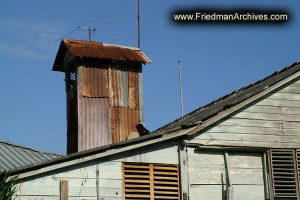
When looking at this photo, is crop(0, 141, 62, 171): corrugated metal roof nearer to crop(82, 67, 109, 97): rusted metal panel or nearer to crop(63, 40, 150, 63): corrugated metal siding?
crop(82, 67, 109, 97): rusted metal panel

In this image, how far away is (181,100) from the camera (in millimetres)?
23156

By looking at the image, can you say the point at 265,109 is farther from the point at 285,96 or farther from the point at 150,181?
the point at 150,181

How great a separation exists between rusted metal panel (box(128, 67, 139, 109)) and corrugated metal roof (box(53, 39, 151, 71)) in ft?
1.75

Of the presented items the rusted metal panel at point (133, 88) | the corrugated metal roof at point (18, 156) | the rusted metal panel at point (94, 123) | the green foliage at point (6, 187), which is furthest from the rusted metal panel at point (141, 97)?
the green foliage at point (6, 187)

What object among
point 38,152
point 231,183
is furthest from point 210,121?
point 38,152

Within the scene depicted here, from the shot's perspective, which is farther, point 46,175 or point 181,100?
point 181,100

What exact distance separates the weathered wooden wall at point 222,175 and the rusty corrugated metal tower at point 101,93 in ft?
29.3

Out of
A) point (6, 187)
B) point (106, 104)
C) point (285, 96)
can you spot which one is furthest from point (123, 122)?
point (6, 187)

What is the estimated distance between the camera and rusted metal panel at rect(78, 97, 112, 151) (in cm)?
2269

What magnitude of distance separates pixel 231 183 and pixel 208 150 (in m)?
1.04

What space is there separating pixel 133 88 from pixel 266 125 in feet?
31.5

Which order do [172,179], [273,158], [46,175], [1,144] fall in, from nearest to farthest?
[46,175], [172,179], [273,158], [1,144]

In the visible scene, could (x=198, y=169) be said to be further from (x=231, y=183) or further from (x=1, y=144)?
(x=1, y=144)

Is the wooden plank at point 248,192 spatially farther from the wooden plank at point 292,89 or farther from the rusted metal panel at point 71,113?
the rusted metal panel at point 71,113
